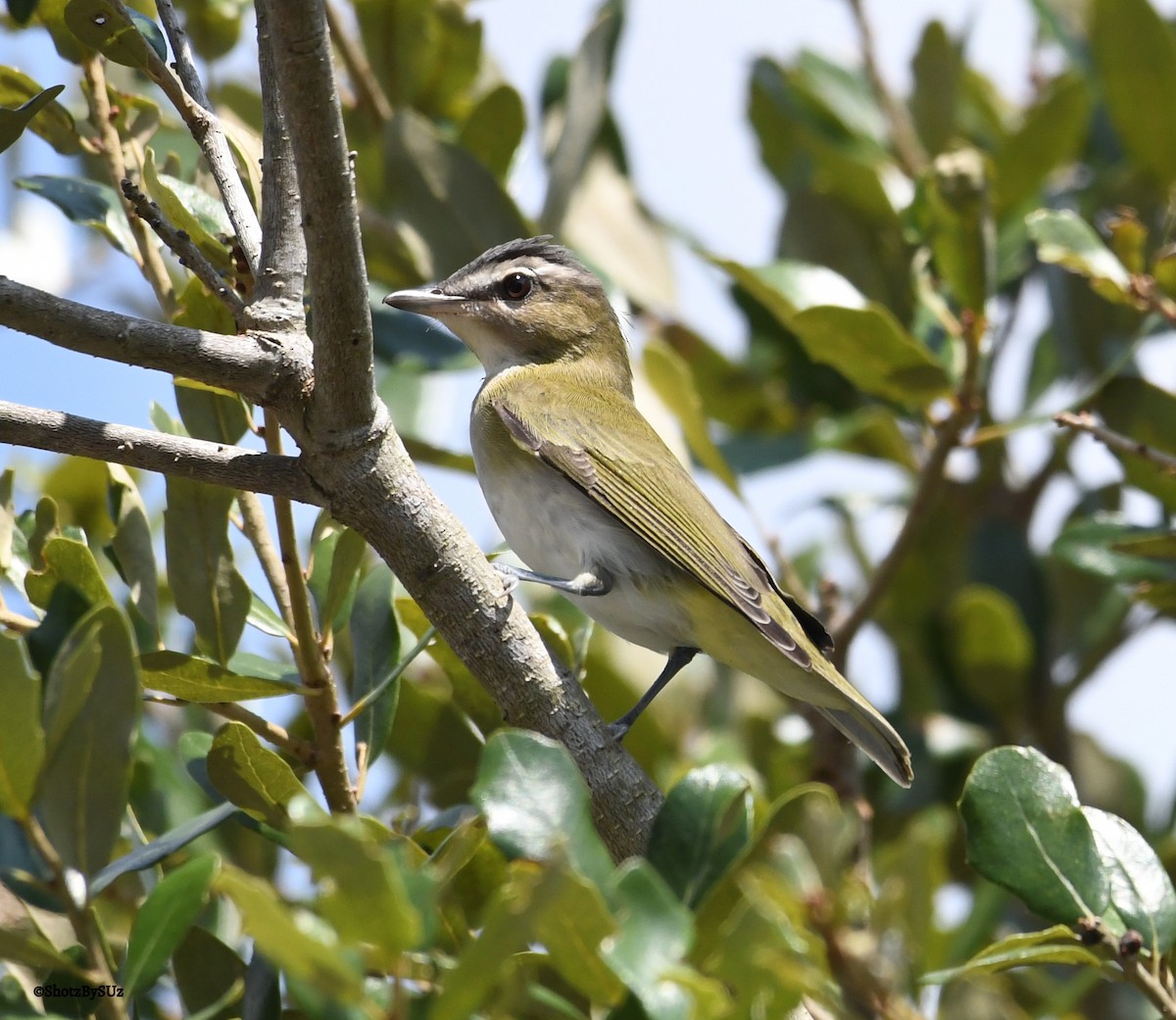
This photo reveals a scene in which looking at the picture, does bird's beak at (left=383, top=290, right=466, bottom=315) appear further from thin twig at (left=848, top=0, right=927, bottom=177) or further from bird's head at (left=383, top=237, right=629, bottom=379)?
thin twig at (left=848, top=0, right=927, bottom=177)

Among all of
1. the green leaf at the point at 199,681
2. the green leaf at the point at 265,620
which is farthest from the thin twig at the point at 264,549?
the green leaf at the point at 199,681

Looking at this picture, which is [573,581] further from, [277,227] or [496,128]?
[277,227]

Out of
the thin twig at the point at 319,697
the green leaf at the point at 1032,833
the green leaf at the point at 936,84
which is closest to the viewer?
the green leaf at the point at 1032,833

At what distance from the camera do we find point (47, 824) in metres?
1.53

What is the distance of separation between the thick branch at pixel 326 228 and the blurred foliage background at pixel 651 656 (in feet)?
1.25

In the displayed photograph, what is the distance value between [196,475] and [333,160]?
520mm

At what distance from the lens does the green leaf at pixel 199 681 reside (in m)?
2.15

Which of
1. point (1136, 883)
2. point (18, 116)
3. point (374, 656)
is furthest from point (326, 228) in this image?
point (1136, 883)

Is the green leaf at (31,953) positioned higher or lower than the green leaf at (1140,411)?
lower

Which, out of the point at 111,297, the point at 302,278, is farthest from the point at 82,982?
the point at 111,297

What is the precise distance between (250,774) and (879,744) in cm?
152

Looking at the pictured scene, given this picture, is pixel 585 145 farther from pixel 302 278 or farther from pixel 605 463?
pixel 302 278

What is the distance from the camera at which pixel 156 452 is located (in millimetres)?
1984

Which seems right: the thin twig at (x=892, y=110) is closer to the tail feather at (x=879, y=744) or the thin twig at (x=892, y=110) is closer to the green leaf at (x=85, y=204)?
the tail feather at (x=879, y=744)
